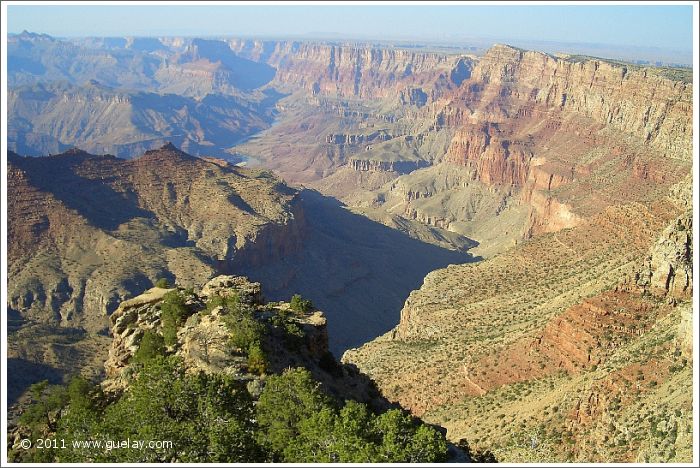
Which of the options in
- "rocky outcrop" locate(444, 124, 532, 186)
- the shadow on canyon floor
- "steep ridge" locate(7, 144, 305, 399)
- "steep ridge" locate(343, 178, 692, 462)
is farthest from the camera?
"rocky outcrop" locate(444, 124, 532, 186)

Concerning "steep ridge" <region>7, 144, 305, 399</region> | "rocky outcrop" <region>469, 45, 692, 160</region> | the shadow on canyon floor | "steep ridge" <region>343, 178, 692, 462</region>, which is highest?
"rocky outcrop" <region>469, 45, 692, 160</region>

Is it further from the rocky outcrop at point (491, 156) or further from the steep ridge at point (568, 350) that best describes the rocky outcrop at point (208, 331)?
the rocky outcrop at point (491, 156)

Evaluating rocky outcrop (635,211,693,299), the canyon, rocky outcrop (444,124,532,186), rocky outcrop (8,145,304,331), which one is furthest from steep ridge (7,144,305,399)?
rocky outcrop (444,124,532,186)

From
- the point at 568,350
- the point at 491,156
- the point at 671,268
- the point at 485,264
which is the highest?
the point at 671,268

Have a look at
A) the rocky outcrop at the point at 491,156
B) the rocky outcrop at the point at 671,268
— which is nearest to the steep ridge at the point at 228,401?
the rocky outcrop at the point at 671,268

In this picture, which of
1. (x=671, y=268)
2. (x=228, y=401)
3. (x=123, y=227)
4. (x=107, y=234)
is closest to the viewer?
(x=228, y=401)

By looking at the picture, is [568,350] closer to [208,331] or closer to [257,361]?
[257,361]

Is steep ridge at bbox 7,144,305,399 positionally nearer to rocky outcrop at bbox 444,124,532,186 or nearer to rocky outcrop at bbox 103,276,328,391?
rocky outcrop at bbox 103,276,328,391

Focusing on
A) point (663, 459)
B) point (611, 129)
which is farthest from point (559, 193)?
point (663, 459)

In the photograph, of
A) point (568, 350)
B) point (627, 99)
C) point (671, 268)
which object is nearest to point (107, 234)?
point (568, 350)
